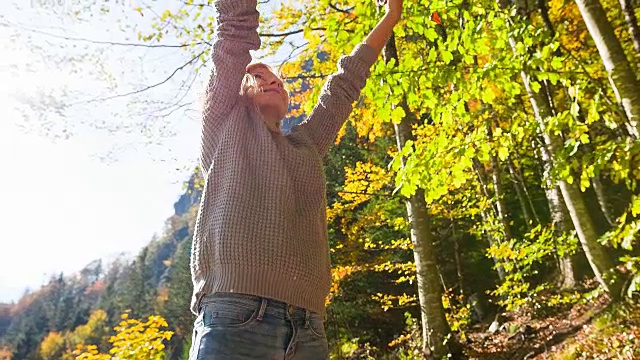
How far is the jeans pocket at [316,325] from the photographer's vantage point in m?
1.41

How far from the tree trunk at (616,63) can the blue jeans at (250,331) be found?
94.6 inches

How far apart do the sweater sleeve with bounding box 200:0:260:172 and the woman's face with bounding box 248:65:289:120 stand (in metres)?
0.10

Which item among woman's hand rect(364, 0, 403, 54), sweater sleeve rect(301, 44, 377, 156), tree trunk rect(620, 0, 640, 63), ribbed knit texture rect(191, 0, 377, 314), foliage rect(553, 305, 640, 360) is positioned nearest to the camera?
ribbed knit texture rect(191, 0, 377, 314)

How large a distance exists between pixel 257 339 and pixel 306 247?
37cm

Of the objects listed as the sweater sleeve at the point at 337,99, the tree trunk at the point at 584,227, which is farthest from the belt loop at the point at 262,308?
the tree trunk at the point at 584,227

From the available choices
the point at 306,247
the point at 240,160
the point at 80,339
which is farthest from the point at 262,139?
the point at 80,339

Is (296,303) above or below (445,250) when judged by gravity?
below

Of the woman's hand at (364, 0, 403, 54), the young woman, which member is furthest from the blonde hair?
the woman's hand at (364, 0, 403, 54)

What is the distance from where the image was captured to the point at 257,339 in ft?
4.06

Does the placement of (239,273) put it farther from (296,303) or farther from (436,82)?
(436,82)

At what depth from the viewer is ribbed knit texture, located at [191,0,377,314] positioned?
134cm

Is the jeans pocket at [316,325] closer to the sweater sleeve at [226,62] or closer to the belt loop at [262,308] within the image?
the belt loop at [262,308]

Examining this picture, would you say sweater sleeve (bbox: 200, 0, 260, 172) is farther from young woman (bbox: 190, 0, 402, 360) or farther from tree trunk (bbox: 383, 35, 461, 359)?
tree trunk (bbox: 383, 35, 461, 359)

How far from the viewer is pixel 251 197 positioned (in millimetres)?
1436
